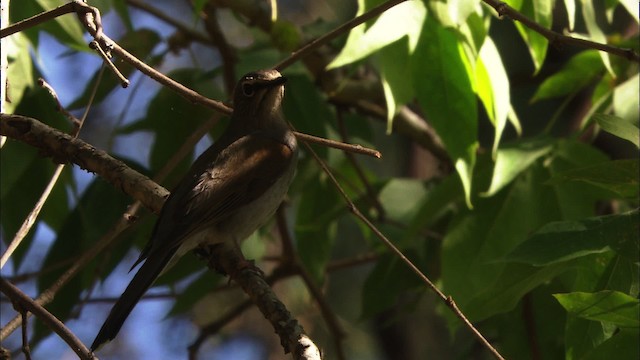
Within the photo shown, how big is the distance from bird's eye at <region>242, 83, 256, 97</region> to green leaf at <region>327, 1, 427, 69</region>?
0.98 metres

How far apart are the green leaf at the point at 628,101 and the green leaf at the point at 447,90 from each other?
0.60 metres

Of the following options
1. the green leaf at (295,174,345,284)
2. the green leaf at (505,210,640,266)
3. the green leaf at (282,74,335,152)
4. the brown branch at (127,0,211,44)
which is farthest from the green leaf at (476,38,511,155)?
the brown branch at (127,0,211,44)

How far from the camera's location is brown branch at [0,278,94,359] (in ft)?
8.48

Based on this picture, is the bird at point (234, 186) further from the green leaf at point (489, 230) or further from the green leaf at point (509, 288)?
the green leaf at point (509, 288)

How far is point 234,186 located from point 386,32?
1054 millimetres

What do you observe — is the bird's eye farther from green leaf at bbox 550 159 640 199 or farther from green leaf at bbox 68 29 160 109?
green leaf at bbox 550 159 640 199

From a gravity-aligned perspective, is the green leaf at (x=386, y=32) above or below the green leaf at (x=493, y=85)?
above

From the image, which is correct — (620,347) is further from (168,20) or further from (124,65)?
(168,20)

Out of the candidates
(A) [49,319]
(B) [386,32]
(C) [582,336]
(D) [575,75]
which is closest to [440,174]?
(D) [575,75]

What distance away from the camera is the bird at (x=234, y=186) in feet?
12.6

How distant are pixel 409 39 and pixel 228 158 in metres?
1.06

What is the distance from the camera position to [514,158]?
4.07 metres

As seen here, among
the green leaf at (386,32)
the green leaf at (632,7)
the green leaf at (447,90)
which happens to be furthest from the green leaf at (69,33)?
the green leaf at (632,7)

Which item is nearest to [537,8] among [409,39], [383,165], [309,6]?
[409,39]
